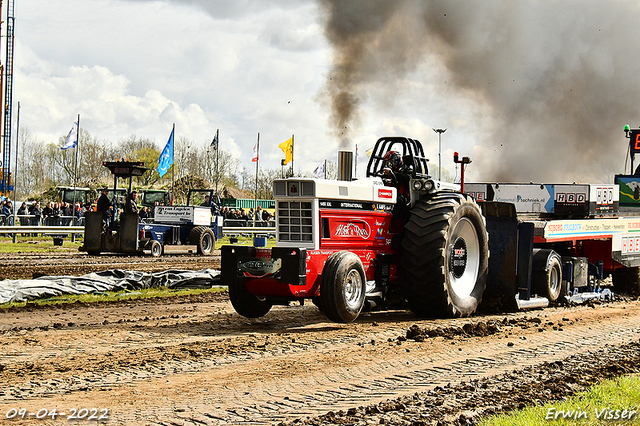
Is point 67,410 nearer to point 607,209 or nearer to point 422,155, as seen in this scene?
point 422,155

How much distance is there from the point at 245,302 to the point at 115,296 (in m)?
3.75

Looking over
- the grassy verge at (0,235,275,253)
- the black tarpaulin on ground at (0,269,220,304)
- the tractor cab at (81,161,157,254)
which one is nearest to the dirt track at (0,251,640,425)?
the black tarpaulin on ground at (0,269,220,304)

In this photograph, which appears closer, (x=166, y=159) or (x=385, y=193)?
(x=385, y=193)

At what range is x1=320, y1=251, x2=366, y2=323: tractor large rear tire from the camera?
8.23 metres

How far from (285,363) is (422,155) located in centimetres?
473

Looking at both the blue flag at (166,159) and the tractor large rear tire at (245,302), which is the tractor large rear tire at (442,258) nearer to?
the tractor large rear tire at (245,302)

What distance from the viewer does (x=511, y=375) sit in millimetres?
6207

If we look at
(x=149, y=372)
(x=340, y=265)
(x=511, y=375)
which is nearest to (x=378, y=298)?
(x=340, y=265)

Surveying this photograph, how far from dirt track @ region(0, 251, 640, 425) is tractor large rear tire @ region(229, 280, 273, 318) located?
151 millimetres

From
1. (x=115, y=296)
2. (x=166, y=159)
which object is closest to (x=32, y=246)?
(x=166, y=159)

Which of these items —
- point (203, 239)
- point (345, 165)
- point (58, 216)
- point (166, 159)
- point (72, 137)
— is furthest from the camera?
point (72, 137)

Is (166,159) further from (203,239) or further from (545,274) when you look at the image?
(545,274)

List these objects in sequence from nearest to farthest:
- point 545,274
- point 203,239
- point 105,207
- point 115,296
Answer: point 545,274, point 115,296, point 105,207, point 203,239

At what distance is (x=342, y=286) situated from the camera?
27.1 feet
